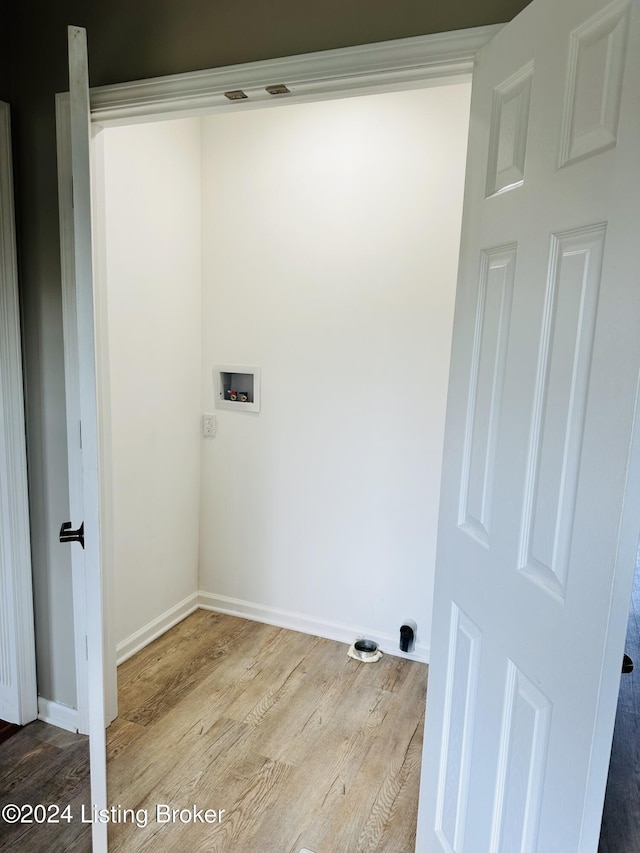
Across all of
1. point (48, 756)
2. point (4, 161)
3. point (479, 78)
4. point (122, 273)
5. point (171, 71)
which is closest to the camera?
point (479, 78)

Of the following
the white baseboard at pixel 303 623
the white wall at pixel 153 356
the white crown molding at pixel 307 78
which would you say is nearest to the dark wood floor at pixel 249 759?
the white baseboard at pixel 303 623

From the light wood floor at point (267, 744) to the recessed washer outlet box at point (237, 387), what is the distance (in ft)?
3.96

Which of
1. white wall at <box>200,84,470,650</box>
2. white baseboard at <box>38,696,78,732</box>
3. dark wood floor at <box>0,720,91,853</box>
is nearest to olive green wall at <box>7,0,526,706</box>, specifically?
white baseboard at <box>38,696,78,732</box>

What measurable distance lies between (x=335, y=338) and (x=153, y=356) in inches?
34.4

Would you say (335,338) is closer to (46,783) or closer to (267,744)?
(267,744)

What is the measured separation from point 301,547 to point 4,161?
210 centimetres

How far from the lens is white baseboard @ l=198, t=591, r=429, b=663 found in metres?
2.77

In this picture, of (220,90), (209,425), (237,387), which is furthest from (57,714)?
(220,90)

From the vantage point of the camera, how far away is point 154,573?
278 cm

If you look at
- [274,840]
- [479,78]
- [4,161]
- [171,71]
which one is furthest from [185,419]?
[479,78]

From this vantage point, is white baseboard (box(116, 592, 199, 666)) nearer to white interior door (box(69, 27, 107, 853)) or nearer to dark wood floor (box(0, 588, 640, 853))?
dark wood floor (box(0, 588, 640, 853))

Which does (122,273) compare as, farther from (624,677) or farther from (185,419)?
(624,677)

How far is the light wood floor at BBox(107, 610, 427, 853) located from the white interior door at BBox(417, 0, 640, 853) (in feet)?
1.81

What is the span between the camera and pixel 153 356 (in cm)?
262
